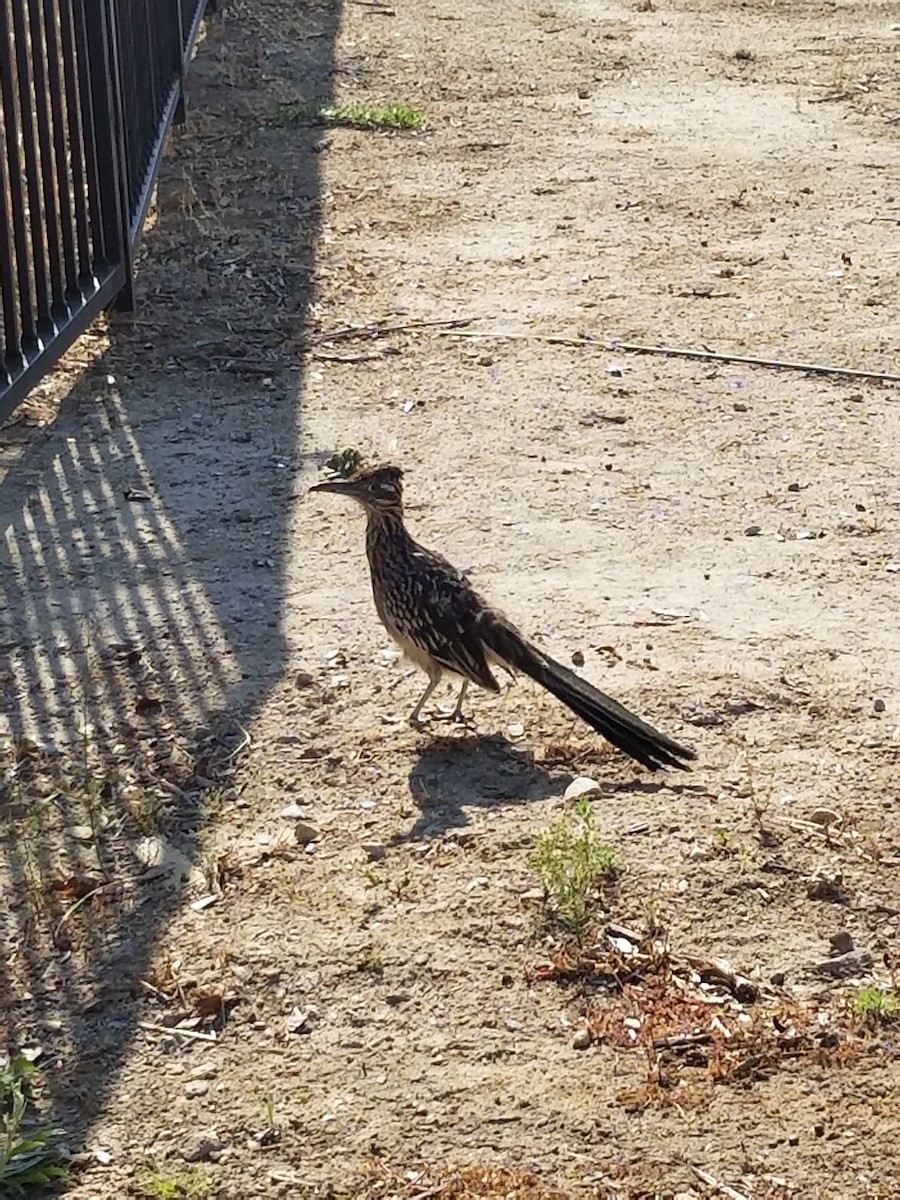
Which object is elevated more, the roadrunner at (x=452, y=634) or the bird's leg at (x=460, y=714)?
the roadrunner at (x=452, y=634)

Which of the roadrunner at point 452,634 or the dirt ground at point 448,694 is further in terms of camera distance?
the roadrunner at point 452,634

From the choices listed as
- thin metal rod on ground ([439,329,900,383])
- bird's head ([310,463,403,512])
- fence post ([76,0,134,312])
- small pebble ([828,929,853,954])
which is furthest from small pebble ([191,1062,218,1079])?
thin metal rod on ground ([439,329,900,383])

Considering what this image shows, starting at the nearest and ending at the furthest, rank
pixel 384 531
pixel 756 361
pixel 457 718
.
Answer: pixel 457 718
pixel 384 531
pixel 756 361

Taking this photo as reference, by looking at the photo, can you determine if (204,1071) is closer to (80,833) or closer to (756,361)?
(80,833)

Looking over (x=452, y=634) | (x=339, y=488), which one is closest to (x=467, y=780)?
(x=452, y=634)

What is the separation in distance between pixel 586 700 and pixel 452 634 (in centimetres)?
45

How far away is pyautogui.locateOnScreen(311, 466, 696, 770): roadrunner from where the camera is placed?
589 cm

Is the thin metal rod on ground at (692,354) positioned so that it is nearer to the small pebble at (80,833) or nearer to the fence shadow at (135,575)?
the fence shadow at (135,575)

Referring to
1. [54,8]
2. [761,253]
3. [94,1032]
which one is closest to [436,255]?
[761,253]

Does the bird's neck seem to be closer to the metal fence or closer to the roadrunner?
the roadrunner

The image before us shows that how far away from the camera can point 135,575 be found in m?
7.32

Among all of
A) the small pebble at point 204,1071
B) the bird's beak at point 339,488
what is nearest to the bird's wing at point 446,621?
the bird's beak at point 339,488

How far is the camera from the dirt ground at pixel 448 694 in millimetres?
4602

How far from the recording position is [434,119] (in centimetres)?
1376
